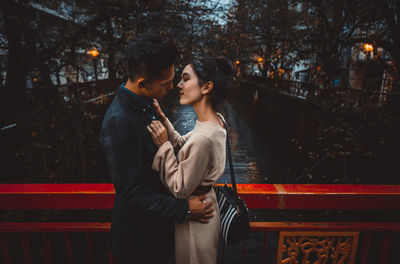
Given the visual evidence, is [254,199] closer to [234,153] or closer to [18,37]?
[18,37]

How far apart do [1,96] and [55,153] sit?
4.71 feet

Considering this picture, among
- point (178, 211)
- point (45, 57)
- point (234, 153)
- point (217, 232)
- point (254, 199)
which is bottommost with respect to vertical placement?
point (234, 153)

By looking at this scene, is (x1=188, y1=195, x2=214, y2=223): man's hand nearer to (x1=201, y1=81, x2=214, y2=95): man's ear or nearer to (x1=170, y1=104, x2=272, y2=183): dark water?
(x1=201, y1=81, x2=214, y2=95): man's ear

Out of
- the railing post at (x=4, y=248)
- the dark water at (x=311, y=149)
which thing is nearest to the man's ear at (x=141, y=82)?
the railing post at (x=4, y=248)

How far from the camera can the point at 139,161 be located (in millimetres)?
1212

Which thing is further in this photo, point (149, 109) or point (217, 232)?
point (217, 232)

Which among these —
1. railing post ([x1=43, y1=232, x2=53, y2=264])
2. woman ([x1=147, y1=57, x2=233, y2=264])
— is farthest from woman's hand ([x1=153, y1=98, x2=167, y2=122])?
railing post ([x1=43, y1=232, x2=53, y2=264])

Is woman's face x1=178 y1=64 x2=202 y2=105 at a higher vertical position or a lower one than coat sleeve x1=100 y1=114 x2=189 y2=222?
higher

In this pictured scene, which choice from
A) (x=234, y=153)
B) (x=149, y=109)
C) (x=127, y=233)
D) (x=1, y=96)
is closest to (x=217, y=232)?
(x=127, y=233)

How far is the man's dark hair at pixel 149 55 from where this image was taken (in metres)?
1.21

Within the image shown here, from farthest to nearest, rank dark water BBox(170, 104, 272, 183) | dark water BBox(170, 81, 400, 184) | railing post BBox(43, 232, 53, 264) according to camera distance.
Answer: dark water BBox(170, 104, 272, 183) → dark water BBox(170, 81, 400, 184) → railing post BBox(43, 232, 53, 264)

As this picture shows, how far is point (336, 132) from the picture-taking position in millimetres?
4727

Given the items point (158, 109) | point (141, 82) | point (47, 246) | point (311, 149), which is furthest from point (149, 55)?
point (311, 149)

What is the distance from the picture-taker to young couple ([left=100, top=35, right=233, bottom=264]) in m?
1.21
